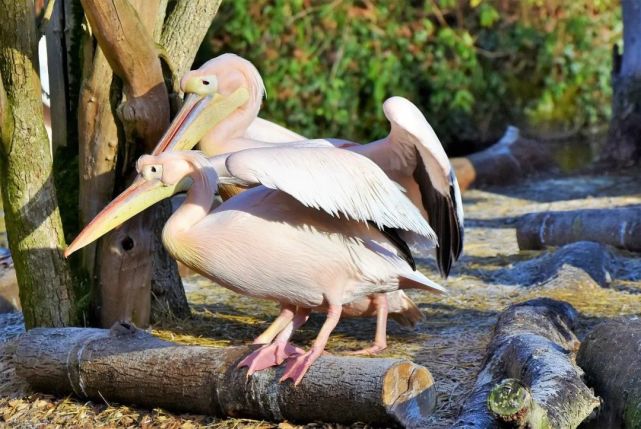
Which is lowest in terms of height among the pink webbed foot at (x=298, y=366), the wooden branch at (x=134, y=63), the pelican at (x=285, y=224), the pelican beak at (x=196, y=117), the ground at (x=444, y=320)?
the ground at (x=444, y=320)

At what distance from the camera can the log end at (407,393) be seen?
2.79m

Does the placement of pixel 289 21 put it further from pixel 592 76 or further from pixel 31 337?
pixel 31 337

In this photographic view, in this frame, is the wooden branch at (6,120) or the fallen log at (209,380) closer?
the fallen log at (209,380)

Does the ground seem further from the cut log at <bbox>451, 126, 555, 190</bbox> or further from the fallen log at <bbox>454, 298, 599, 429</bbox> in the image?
the cut log at <bbox>451, 126, 555, 190</bbox>

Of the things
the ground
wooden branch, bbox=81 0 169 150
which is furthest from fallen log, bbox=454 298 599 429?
wooden branch, bbox=81 0 169 150

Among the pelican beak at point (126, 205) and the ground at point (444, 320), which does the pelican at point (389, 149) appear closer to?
the ground at point (444, 320)

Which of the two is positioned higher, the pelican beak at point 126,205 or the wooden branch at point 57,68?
the wooden branch at point 57,68

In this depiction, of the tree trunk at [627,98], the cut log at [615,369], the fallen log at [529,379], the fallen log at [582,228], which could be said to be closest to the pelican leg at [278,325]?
the fallen log at [529,379]

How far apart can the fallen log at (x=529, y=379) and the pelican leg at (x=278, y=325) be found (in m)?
0.67

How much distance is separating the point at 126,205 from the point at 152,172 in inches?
5.4

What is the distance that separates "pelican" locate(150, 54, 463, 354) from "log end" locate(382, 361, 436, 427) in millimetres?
693

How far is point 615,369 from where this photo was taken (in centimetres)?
287

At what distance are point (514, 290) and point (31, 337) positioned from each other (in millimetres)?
2079

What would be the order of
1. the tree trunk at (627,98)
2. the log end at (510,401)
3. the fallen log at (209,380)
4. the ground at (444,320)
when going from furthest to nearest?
1. the tree trunk at (627,98)
2. the ground at (444,320)
3. the fallen log at (209,380)
4. the log end at (510,401)
